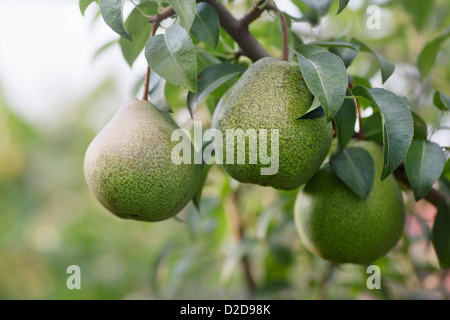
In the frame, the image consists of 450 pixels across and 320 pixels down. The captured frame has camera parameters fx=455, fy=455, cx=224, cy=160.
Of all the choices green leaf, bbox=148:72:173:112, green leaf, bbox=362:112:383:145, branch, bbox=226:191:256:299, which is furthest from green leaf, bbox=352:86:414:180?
branch, bbox=226:191:256:299

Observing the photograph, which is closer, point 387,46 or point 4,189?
point 387,46

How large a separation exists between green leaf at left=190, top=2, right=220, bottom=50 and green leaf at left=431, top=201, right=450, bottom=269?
51 centimetres

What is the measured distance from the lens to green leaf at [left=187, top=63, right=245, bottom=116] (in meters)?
0.71

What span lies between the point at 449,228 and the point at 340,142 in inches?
10.9

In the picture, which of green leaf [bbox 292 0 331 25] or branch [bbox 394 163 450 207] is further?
green leaf [bbox 292 0 331 25]

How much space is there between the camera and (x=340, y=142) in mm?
757

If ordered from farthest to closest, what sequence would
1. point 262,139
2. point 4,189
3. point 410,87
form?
1. point 4,189
2. point 410,87
3. point 262,139

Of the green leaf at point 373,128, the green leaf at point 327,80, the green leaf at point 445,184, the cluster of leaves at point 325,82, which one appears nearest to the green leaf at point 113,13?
the cluster of leaves at point 325,82

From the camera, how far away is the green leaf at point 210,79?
0.71 m

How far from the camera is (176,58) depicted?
0.60m

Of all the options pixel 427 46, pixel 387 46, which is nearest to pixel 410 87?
pixel 387 46

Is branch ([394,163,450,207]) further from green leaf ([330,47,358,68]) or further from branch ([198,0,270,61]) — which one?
branch ([198,0,270,61])

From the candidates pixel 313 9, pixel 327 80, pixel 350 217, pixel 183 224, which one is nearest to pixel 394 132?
pixel 327 80

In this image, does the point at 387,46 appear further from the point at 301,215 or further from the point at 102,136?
the point at 102,136
